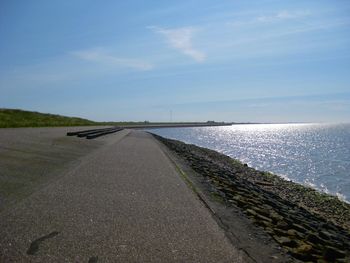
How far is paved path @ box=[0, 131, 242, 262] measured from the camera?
19.7ft

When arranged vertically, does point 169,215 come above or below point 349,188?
above

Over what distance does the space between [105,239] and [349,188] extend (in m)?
22.8

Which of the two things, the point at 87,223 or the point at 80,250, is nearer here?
the point at 80,250

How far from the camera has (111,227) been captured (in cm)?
735

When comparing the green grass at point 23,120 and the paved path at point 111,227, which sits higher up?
the green grass at point 23,120

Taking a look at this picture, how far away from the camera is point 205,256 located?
20.0ft

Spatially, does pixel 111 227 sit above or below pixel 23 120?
below

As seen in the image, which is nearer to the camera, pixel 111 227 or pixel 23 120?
pixel 111 227

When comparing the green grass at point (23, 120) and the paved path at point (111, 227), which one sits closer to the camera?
the paved path at point (111, 227)

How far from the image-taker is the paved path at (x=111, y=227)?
19.7 feet

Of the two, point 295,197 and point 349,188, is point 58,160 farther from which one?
point 349,188

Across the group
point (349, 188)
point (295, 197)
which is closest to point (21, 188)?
point (295, 197)

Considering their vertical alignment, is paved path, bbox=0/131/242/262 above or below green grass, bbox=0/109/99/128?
below

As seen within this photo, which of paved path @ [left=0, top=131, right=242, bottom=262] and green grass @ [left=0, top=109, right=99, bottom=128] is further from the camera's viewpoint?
green grass @ [left=0, top=109, right=99, bottom=128]
